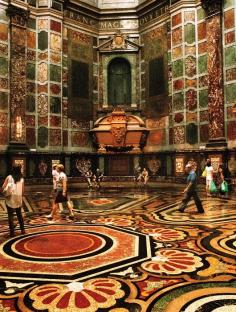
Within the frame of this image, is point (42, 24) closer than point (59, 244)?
No

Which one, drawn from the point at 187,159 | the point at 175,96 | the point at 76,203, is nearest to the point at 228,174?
the point at 187,159

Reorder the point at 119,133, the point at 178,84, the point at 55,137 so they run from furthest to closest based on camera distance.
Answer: the point at 119,133 < the point at 55,137 < the point at 178,84

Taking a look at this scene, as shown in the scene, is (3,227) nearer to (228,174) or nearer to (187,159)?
(228,174)

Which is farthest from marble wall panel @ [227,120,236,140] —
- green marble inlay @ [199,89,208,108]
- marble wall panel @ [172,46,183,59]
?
marble wall panel @ [172,46,183,59]

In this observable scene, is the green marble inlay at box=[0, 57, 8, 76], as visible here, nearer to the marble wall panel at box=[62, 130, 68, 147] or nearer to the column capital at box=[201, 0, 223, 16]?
the marble wall panel at box=[62, 130, 68, 147]

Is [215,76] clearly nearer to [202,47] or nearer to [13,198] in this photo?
[202,47]

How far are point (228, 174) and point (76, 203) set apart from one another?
6580 mm

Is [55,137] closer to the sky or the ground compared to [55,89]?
closer to the ground

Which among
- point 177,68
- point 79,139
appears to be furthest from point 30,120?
point 177,68

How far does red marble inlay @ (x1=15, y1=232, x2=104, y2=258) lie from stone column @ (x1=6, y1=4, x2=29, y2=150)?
10.4 meters

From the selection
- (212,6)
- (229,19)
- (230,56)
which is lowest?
(230,56)

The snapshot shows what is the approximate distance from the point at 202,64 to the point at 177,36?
6.90 ft

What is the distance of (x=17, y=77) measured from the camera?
15.0 metres

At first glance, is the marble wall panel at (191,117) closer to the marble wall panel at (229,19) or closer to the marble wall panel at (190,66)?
the marble wall panel at (190,66)
